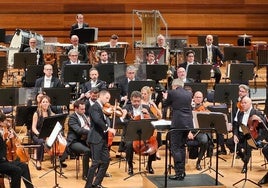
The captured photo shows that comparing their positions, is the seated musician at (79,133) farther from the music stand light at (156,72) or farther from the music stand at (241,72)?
the music stand at (241,72)

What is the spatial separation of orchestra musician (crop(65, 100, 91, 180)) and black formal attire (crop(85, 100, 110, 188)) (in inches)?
29.0

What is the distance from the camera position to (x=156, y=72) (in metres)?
11.3

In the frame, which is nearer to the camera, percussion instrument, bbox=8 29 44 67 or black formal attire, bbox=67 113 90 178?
black formal attire, bbox=67 113 90 178

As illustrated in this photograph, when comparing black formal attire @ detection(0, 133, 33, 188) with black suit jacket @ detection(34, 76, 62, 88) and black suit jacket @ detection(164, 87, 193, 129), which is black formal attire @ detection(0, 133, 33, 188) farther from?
black suit jacket @ detection(34, 76, 62, 88)

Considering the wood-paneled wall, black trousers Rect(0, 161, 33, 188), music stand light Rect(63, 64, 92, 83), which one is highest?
the wood-paneled wall

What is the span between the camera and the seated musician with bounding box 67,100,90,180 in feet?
29.9

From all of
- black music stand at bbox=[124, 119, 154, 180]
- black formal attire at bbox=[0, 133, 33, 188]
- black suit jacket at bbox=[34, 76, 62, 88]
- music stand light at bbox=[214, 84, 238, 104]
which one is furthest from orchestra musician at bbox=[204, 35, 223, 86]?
black formal attire at bbox=[0, 133, 33, 188]

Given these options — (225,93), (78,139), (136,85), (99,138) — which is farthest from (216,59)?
(99,138)

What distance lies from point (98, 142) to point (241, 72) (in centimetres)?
403

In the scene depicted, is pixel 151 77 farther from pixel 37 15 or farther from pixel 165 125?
pixel 37 15

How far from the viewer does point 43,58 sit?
40.9ft

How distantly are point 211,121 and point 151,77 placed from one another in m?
2.65

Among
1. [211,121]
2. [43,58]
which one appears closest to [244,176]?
[211,121]

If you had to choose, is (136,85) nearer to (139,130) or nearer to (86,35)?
(139,130)
